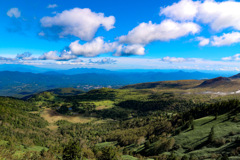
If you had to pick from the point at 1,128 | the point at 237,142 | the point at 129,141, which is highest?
the point at 237,142

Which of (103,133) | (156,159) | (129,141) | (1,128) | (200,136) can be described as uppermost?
(200,136)

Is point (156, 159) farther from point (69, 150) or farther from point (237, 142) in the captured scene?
point (69, 150)

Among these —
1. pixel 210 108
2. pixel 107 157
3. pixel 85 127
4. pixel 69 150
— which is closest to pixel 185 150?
pixel 107 157

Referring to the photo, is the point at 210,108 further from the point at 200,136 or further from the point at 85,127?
the point at 85,127

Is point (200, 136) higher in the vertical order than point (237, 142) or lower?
lower

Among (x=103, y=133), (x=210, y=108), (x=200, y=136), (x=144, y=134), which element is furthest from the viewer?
(x=103, y=133)

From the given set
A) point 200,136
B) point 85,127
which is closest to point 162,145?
point 200,136

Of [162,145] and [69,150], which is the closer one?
[69,150]

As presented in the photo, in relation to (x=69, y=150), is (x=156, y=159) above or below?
below

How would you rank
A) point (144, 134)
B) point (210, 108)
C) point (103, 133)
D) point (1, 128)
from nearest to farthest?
1. point (210, 108)
2. point (144, 134)
3. point (1, 128)
4. point (103, 133)
